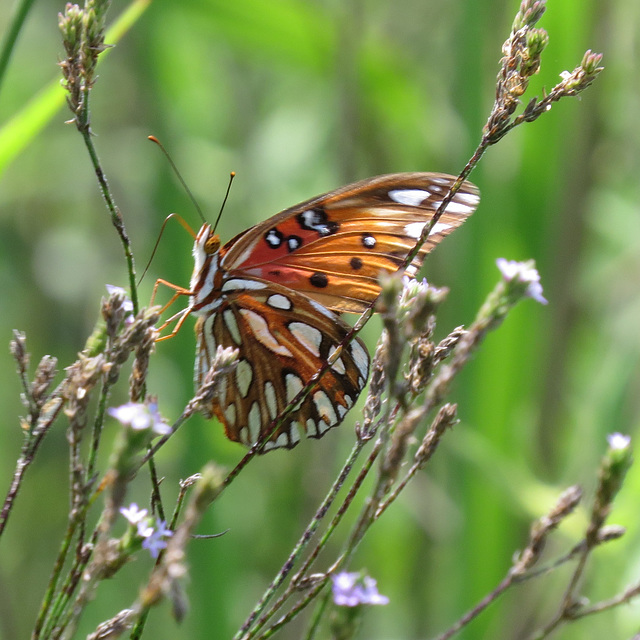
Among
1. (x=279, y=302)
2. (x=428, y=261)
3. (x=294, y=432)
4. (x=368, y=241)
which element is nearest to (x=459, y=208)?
(x=368, y=241)

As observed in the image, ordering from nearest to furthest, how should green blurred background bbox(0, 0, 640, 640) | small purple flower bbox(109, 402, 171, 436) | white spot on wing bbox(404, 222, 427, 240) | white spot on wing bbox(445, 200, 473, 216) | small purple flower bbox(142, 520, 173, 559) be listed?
small purple flower bbox(109, 402, 171, 436) < small purple flower bbox(142, 520, 173, 559) < white spot on wing bbox(445, 200, 473, 216) < white spot on wing bbox(404, 222, 427, 240) < green blurred background bbox(0, 0, 640, 640)

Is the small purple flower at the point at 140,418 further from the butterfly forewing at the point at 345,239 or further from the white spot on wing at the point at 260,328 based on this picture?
the white spot on wing at the point at 260,328

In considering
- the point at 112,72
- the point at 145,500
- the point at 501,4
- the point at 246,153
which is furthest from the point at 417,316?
the point at 112,72

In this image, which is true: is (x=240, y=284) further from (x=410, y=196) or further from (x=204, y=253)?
(x=410, y=196)

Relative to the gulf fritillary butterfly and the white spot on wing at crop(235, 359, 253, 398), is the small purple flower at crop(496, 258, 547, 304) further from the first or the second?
the white spot on wing at crop(235, 359, 253, 398)

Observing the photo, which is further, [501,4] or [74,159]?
[74,159]

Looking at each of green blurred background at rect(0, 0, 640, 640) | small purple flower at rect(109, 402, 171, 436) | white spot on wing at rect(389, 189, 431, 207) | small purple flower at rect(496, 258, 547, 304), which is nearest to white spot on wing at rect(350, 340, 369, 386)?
white spot on wing at rect(389, 189, 431, 207)

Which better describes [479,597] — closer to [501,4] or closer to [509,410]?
[509,410]
